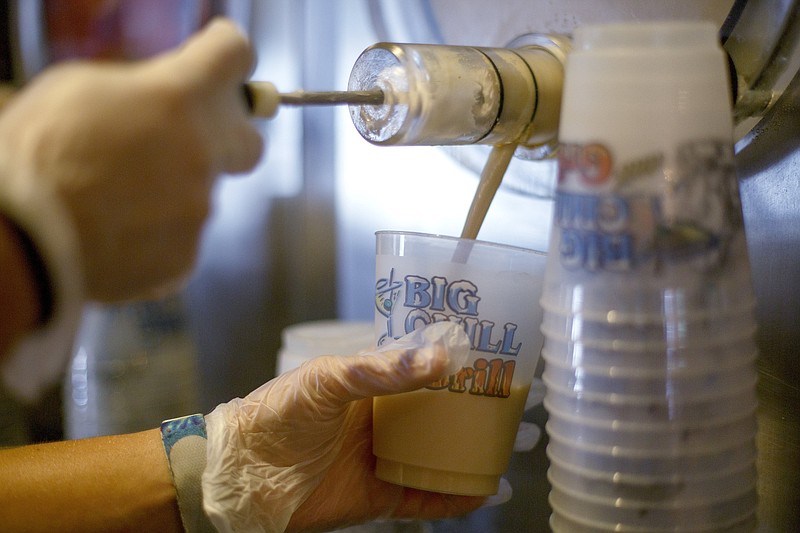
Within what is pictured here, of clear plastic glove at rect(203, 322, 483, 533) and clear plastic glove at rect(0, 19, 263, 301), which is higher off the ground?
clear plastic glove at rect(0, 19, 263, 301)

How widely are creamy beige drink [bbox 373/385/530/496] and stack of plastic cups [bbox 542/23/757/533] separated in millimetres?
98

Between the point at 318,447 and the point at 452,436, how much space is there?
0.49ft

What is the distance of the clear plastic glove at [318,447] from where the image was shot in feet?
2.02

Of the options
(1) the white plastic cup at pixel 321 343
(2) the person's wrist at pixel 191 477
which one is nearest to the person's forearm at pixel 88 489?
(2) the person's wrist at pixel 191 477

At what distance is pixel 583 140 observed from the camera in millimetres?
512

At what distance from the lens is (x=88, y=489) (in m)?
0.73

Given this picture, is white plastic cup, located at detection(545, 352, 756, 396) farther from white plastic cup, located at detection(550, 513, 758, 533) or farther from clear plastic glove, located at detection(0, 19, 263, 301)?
clear plastic glove, located at detection(0, 19, 263, 301)

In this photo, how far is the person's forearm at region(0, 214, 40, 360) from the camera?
429mm

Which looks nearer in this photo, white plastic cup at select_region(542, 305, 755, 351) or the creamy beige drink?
white plastic cup at select_region(542, 305, 755, 351)

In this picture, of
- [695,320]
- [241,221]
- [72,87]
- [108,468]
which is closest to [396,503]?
[108,468]

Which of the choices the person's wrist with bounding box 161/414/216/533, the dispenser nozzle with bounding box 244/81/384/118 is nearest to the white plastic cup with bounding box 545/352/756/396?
the dispenser nozzle with bounding box 244/81/384/118

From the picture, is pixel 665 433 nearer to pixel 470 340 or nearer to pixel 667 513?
pixel 667 513

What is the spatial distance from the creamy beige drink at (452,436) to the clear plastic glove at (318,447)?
3 centimetres

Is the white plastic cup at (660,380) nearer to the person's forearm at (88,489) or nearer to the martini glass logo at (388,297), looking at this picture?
the martini glass logo at (388,297)
